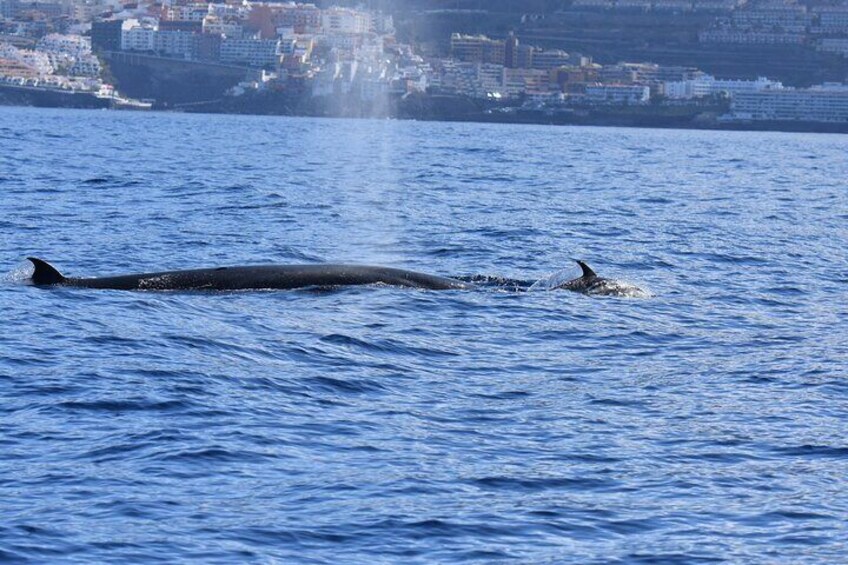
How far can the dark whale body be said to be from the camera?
74.5ft

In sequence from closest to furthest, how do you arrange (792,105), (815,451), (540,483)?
(540,483) < (815,451) < (792,105)

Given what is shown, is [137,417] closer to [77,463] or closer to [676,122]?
[77,463]

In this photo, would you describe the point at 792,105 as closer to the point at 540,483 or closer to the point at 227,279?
the point at 227,279

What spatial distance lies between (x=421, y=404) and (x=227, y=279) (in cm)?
736

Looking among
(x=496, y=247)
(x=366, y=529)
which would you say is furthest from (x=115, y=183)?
(x=366, y=529)

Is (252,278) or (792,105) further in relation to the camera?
(792,105)

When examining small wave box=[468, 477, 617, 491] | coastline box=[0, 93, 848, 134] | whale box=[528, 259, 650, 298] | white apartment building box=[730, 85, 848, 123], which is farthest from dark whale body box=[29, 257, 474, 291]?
coastline box=[0, 93, 848, 134]

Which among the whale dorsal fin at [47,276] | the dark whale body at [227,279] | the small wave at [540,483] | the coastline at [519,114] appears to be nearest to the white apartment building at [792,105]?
the coastline at [519,114]

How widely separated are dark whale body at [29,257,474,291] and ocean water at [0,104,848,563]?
321 mm

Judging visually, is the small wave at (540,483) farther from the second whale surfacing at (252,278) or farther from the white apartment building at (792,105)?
the white apartment building at (792,105)

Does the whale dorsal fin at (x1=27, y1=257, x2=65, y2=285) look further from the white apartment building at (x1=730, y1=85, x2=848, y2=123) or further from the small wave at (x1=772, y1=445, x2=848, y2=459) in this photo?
the white apartment building at (x1=730, y1=85, x2=848, y2=123)

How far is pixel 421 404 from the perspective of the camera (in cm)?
1600

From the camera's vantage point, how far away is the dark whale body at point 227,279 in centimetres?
2270

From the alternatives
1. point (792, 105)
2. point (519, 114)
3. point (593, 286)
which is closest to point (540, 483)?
point (593, 286)
